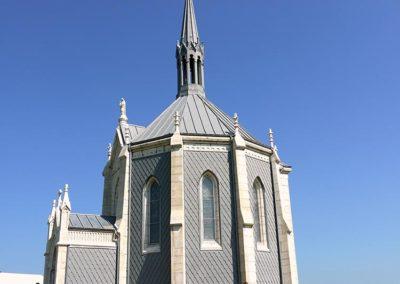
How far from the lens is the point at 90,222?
26.4 m

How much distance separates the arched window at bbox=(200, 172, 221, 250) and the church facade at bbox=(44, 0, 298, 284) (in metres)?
0.06

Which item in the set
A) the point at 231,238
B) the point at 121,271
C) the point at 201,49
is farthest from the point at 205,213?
the point at 201,49

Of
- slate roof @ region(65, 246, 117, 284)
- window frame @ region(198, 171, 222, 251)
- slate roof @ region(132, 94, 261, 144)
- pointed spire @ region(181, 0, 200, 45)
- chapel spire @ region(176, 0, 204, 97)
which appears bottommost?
slate roof @ region(65, 246, 117, 284)

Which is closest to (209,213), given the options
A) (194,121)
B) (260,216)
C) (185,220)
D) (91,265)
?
(185,220)

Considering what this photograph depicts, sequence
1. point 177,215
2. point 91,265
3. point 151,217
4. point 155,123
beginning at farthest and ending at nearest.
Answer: point 155,123 < point 151,217 < point 91,265 < point 177,215

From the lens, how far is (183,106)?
3206cm

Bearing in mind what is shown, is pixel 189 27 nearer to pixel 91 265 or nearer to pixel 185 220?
pixel 185 220

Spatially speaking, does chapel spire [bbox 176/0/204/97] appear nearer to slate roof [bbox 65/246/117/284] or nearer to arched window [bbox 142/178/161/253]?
arched window [bbox 142/178/161/253]

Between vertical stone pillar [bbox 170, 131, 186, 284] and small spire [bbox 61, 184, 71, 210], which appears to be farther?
small spire [bbox 61, 184, 71, 210]

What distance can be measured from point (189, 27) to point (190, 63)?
4.24 meters

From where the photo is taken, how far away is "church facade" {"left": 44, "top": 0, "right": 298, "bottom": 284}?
24.5m

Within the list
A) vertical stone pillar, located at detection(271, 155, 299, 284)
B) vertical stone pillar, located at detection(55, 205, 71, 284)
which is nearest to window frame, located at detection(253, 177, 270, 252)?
vertical stone pillar, located at detection(271, 155, 299, 284)

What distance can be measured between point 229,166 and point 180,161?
123 inches

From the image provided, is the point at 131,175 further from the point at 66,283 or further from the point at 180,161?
the point at 66,283
